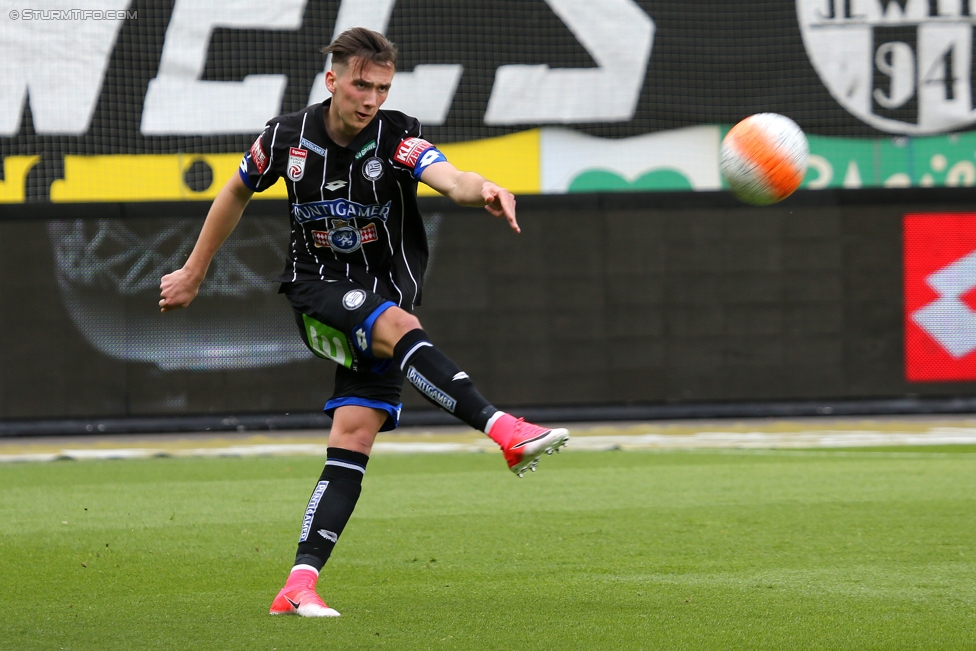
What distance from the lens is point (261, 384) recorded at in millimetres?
13266

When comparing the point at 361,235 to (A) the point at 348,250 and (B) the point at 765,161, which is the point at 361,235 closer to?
(A) the point at 348,250

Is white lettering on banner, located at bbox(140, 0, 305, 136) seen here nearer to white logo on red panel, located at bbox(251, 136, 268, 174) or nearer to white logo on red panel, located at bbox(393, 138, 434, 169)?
white logo on red panel, located at bbox(251, 136, 268, 174)

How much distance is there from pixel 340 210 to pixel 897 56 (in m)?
13.7

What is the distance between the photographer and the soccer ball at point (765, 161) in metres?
5.37

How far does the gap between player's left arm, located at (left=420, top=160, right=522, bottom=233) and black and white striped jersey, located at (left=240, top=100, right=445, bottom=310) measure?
153mm

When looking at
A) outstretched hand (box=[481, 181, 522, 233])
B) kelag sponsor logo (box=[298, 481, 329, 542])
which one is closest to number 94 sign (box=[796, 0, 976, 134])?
kelag sponsor logo (box=[298, 481, 329, 542])

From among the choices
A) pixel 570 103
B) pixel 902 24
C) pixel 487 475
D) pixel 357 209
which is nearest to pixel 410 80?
pixel 570 103

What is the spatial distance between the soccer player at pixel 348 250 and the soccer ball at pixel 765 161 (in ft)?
4.85

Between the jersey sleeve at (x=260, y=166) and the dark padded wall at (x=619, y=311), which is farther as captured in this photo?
the dark padded wall at (x=619, y=311)

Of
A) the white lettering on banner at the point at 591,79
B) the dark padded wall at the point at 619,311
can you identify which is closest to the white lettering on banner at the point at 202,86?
the white lettering on banner at the point at 591,79

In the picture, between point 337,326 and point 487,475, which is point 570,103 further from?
point 337,326

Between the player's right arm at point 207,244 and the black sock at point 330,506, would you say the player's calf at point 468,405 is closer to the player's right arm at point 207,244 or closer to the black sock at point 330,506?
the black sock at point 330,506

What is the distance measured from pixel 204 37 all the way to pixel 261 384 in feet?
17.0

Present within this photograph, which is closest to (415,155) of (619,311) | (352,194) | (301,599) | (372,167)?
(372,167)
